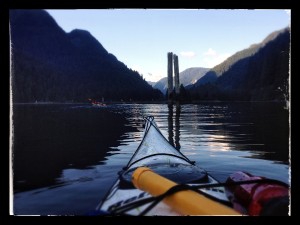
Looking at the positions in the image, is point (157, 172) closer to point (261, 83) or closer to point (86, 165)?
point (86, 165)

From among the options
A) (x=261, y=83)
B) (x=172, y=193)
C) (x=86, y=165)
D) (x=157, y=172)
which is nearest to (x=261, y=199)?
(x=172, y=193)

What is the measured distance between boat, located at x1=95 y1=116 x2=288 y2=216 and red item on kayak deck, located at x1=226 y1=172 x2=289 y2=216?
0.9 inches

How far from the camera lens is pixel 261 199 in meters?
4.86

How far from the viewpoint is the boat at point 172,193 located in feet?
14.8

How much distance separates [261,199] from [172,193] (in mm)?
1358

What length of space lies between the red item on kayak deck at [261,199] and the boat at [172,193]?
22 millimetres

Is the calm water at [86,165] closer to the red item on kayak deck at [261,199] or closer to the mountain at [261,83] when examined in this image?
the red item on kayak deck at [261,199]

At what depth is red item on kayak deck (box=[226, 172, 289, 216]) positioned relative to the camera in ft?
14.9

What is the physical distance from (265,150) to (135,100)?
105 meters

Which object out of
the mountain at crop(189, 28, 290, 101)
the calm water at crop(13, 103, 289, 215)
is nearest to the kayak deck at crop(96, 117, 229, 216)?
the calm water at crop(13, 103, 289, 215)

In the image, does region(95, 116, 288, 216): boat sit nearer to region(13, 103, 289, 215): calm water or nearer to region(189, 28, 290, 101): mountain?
region(13, 103, 289, 215): calm water
